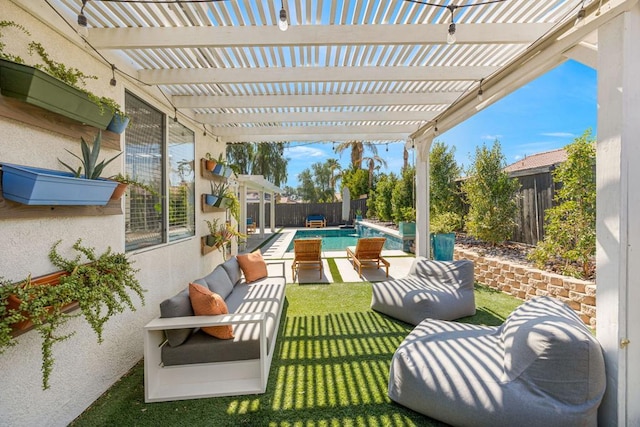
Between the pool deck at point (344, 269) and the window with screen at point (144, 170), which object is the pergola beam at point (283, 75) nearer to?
the window with screen at point (144, 170)

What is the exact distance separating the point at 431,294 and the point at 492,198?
3.87 metres

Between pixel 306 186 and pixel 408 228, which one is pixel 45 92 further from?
pixel 306 186

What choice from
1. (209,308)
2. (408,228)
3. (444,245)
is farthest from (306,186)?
(209,308)

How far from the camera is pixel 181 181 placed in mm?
4387

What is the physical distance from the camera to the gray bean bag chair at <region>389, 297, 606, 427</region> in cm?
182

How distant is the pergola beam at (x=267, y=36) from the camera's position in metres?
2.52

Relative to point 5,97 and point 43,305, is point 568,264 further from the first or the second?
point 5,97

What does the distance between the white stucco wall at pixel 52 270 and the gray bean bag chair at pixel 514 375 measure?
98.5 inches

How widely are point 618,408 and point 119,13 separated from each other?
4.59m

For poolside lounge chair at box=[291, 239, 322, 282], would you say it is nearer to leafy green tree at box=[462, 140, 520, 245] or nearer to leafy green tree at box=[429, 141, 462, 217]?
leafy green tree at box=[462, 140, 520, 245]

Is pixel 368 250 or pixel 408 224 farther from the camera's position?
pixel 408 224

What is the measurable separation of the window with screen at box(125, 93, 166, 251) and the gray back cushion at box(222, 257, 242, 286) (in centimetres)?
93

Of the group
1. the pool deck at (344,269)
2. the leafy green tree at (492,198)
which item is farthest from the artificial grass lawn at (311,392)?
the leafy green tree at (492,198)

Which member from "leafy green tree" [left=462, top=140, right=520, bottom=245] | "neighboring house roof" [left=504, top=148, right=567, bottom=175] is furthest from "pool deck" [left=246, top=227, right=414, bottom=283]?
"neighboring house roof" [left=504, top=148, right=567, bottom=175]
